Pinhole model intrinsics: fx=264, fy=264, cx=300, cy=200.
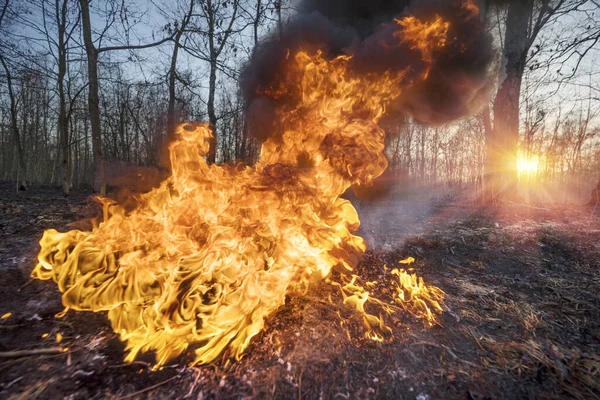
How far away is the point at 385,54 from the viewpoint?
3947mm

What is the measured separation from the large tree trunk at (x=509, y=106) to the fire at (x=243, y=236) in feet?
25.1

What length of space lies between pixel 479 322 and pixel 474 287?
40.7 inches

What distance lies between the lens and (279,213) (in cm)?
365

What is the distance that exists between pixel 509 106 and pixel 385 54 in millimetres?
8689

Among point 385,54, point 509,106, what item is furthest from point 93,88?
point 509,106

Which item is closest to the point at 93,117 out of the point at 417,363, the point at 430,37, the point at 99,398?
the point at 99,398

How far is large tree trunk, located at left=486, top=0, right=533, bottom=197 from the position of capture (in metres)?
8.92

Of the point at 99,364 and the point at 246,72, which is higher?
the point at 246,72

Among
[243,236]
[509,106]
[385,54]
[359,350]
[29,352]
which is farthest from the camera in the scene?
[509,106]

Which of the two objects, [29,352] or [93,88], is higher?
[93,88]

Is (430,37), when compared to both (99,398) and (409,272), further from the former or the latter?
(99,398)

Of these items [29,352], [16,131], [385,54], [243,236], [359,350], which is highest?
[16,131]

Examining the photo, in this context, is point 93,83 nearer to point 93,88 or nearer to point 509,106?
point 93,88

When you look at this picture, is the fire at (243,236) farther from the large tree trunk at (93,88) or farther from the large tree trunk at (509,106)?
the large tree trunk at (509,106)
